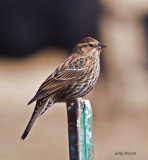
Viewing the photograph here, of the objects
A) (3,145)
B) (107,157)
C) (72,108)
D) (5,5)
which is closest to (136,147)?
(107,157)

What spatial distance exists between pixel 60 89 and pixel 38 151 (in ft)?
16.9

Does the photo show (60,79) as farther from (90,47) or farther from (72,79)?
(90,47)

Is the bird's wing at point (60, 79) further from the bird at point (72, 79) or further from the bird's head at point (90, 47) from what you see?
the bird's head at point (90, 47)

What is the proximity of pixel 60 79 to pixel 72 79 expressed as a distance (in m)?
0.17

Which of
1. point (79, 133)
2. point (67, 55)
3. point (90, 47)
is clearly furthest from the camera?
point (67, 55)

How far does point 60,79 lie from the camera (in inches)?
295

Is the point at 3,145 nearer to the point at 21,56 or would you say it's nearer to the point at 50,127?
the point at 50,127

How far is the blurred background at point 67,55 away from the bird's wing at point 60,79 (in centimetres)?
562

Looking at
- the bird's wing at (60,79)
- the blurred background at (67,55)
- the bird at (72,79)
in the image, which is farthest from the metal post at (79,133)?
the blurred background at (67,55)

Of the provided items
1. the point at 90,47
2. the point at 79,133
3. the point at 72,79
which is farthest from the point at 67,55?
the point at 79,133

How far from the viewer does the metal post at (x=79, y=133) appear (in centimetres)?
576

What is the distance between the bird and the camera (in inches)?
284

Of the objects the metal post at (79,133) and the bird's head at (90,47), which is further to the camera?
the bird's head at (90,47)

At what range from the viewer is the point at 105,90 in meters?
15.1
